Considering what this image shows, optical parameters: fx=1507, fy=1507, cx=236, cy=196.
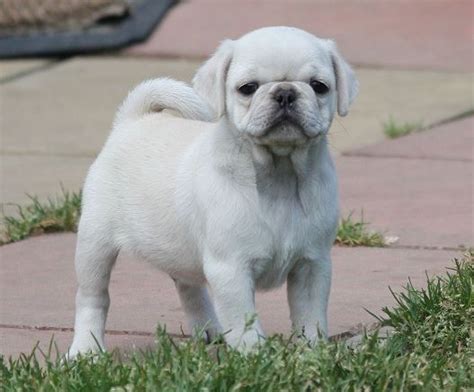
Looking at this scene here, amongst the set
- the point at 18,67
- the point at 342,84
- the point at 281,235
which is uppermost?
the point at 342,84

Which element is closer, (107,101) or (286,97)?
(286,97)

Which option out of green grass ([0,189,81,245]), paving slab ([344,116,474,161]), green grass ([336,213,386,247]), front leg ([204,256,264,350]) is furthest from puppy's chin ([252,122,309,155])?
paving slab ([344,116,474,161])

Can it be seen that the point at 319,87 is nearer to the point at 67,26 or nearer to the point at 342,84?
the point at 342,84

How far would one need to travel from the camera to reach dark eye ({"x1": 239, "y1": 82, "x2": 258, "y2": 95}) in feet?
16.6

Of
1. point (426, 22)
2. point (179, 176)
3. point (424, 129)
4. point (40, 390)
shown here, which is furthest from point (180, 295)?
point (426, 22)

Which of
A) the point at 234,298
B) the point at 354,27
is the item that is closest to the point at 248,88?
the point at 234,298

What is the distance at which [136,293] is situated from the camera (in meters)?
6.34

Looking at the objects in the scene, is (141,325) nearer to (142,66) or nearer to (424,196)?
(424,196)

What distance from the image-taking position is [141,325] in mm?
5859

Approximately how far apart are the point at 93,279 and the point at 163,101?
2.59 feet

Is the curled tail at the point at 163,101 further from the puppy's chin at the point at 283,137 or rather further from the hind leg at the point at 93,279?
the puppy's chin at the point at 283,137

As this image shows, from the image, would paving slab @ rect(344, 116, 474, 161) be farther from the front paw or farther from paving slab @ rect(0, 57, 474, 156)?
the front paw

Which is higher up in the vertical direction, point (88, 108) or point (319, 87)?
point (319, 87)

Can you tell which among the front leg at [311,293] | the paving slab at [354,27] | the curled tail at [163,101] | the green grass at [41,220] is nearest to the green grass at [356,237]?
the curled tail at [163,101]
